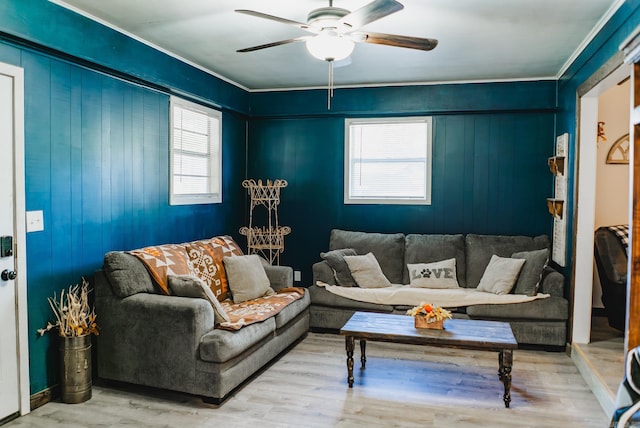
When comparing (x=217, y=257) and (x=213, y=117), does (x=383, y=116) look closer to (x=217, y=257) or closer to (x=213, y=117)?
(x=213, y=117)

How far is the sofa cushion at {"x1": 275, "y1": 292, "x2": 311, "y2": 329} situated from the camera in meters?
4.20

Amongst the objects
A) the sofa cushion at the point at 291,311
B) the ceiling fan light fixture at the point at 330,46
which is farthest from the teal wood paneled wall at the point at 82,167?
the ceiling fan light fixture at the point at 330,46

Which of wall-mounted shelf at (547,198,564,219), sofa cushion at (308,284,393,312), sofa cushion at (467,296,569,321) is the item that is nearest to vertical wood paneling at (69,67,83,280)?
sofa cushion at (308,284,393,312)

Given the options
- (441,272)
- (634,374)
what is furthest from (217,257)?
(634,374)

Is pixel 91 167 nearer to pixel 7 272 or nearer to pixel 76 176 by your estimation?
pixel 76 176

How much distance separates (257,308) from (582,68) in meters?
3.33

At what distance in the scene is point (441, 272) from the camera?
5.20 metres

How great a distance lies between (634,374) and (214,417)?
90.7 inches

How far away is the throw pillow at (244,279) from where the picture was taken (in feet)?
14.8

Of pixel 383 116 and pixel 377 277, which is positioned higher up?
pixel 383 116

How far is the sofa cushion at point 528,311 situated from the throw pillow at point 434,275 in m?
0.49

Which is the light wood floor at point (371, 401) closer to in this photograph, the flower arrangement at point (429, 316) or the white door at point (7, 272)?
the white door at point (7, 272)

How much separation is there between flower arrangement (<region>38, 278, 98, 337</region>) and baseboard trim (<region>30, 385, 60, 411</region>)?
15.1 inches

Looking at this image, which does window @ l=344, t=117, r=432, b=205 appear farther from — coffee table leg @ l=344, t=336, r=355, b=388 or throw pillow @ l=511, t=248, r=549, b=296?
coffee table leg @ l=344, t=336, r=355, b=388
